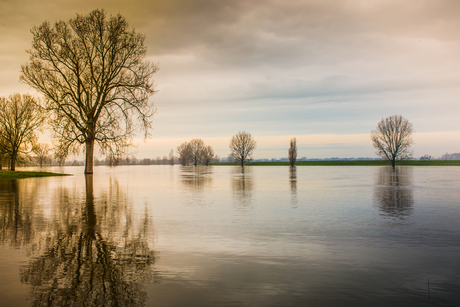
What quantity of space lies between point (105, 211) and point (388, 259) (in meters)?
9.00

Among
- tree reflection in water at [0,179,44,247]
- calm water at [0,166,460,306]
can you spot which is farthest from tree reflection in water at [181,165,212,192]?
calm water at [0,166,460,306]

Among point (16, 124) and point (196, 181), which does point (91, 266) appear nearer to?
point (196, 181)

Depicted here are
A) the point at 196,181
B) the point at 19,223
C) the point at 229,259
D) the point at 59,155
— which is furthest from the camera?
the point at 59,155

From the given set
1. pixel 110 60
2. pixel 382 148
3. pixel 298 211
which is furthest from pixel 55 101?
pixel 382 148

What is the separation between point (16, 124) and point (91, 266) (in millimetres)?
54660

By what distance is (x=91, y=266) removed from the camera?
16.9ft

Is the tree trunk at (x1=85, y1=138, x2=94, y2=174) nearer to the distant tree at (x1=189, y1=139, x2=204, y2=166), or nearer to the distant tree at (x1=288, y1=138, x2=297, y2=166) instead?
the distant tree at (x1=288, y1=138, x2=297, y2=166)

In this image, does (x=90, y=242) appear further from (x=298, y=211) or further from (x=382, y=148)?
(x=382, y=148)

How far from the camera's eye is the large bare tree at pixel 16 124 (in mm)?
49031

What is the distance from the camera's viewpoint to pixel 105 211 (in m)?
11.2

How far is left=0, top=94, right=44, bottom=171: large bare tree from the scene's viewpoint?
161ft

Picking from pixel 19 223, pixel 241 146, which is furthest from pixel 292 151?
pixel 19 223

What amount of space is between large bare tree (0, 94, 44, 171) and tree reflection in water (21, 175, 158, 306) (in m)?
48.8

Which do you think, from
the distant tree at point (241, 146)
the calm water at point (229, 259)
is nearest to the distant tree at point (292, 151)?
the distant tree at point (241, 146)
